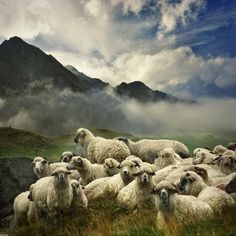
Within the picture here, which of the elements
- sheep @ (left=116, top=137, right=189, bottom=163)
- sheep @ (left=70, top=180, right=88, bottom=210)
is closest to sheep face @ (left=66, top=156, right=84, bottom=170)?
sheep @ (left=70, top=180, right=88, bottom=210)

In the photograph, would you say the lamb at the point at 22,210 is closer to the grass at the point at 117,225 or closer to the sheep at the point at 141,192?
the grass at the point at 117,225

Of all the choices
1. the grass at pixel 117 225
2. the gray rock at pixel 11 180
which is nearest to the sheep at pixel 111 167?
the grass at pixel 117 225

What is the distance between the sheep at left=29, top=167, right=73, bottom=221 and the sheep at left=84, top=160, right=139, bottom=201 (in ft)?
8.70

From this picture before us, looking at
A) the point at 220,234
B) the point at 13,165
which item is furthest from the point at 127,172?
the point at 13,165

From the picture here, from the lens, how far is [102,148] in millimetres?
25938

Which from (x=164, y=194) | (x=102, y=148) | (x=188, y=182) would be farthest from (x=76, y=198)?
(x=102, y=148)

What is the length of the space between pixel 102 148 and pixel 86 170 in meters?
3.46

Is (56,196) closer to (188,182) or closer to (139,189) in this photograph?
(139,189)

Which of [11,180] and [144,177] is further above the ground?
[144,177]

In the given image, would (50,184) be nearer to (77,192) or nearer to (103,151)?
(77,192)

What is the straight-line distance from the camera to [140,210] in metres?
16.1

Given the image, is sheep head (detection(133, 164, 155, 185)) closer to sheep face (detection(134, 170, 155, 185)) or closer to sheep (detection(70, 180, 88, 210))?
sheep face (detection(134, 170, 155, 185))

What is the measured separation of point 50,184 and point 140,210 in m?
3.58

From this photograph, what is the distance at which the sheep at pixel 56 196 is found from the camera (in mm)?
16828
